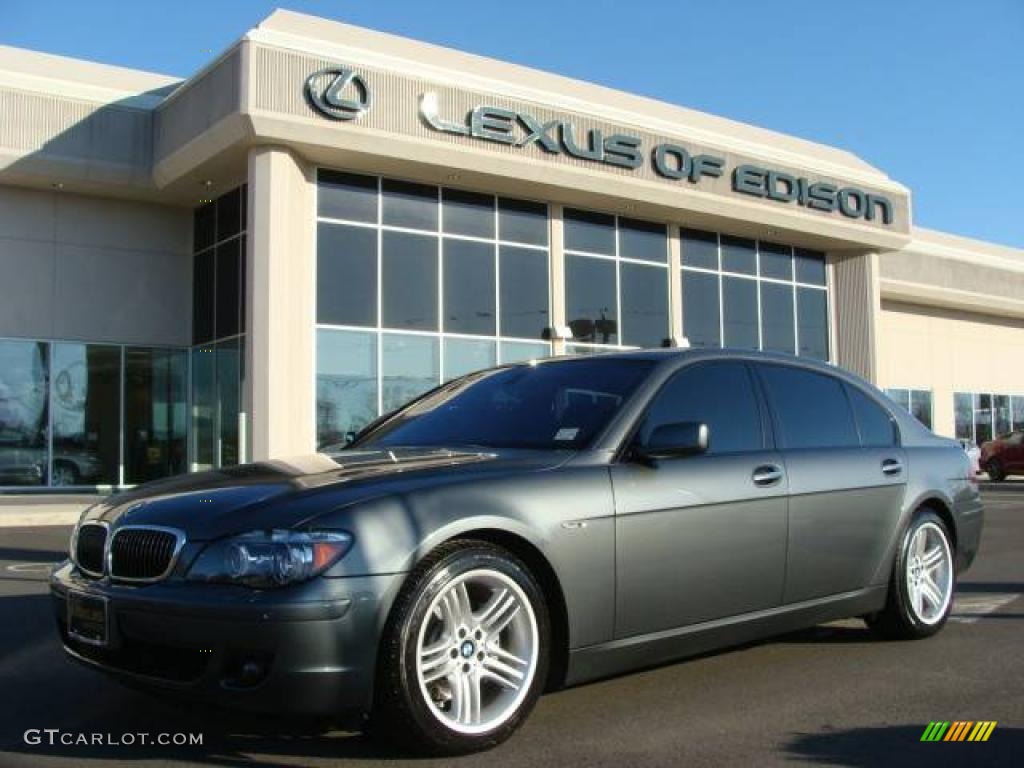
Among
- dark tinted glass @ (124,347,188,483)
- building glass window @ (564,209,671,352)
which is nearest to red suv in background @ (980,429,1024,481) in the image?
building glass window @ (564,209,671,352)

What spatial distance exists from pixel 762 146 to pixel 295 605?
23.9m

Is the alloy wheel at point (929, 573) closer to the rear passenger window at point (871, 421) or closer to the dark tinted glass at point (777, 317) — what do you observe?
the rear passenger window at point (871, 421)

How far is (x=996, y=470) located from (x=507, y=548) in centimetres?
2801

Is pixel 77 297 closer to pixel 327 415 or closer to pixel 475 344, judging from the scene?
pixel 327 415

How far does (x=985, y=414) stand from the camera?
124 ft

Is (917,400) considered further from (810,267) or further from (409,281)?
(409,281)

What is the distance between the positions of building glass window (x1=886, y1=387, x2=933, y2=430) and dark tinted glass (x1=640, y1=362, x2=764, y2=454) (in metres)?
31.0

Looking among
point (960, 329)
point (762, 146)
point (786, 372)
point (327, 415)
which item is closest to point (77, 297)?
point (327, 415)

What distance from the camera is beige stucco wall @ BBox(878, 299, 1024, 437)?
34.7 metres

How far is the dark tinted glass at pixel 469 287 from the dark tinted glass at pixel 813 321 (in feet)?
32.3

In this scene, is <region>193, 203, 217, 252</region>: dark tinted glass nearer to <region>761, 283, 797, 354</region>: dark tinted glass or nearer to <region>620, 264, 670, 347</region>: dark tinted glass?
<region>620, 264, 670, 347</region>: dark tinted glass

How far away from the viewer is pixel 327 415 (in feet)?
64.1

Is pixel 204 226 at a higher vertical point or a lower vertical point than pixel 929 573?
higher

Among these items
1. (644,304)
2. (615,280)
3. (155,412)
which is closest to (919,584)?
(615,280)
